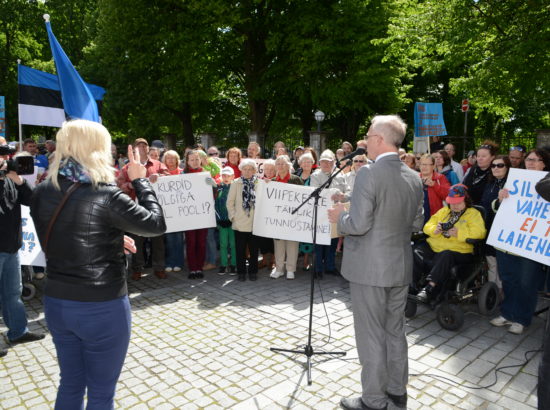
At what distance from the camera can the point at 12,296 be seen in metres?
4.58

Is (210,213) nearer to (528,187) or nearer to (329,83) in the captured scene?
(528,187)

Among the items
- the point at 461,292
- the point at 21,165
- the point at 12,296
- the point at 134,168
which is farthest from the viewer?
the point at 461,292

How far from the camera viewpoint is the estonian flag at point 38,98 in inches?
292

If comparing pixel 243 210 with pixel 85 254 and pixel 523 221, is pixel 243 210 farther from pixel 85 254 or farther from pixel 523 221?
pixel 85 254

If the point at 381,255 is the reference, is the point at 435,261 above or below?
below

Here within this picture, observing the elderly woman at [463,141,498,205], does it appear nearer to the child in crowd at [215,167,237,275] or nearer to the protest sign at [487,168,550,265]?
the protest sign at [487,168,550,265]

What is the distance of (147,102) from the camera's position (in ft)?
76.8

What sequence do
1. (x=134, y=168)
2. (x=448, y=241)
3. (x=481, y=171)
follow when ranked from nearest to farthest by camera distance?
(x=134, y=168), (x=448, y=241), (x=481, y=171)

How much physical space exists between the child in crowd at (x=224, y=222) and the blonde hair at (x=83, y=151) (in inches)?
197

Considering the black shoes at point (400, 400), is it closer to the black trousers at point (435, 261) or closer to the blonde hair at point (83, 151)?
the black trousers at point (435, 261)

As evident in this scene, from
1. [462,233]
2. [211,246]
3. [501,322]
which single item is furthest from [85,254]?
[211,246]

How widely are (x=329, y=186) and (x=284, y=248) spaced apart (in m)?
1.37

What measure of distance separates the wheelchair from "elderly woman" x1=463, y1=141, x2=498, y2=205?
742 mm

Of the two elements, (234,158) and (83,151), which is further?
(234,158)
